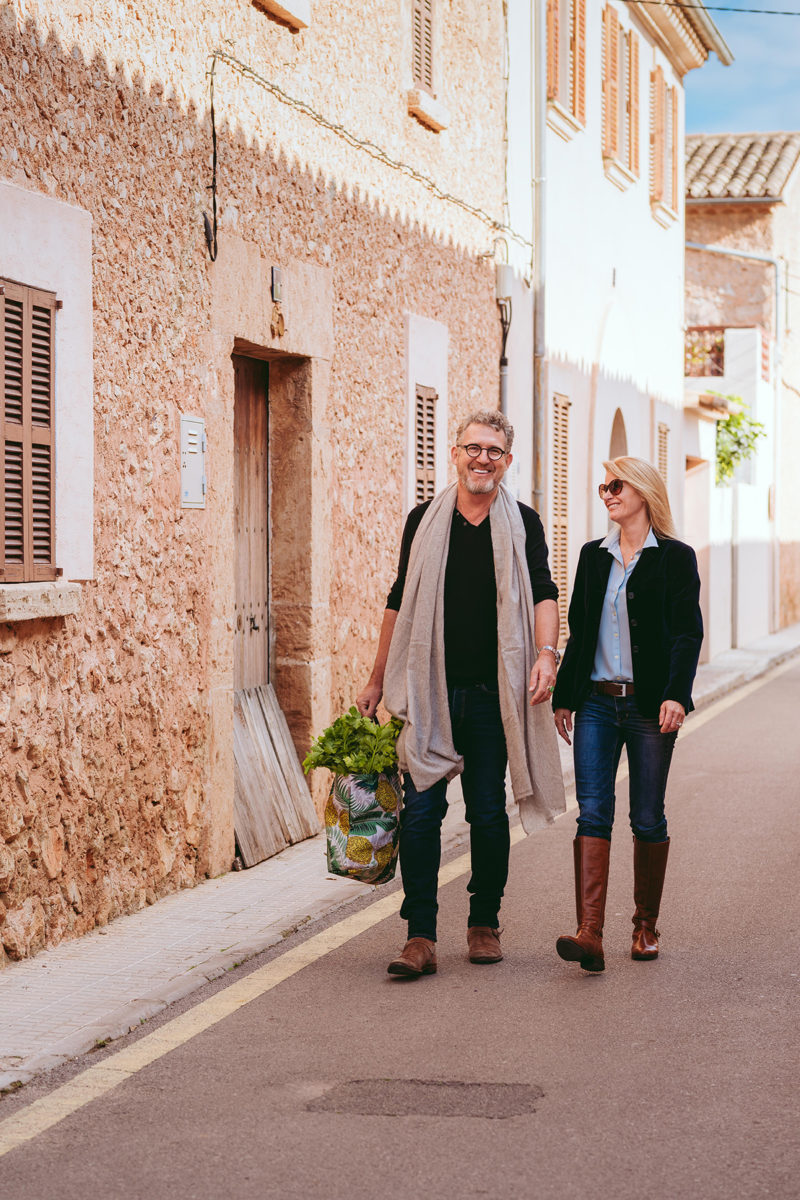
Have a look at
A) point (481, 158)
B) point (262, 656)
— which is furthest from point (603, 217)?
point (262, 656)

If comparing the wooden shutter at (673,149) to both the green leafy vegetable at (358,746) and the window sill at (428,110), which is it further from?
the green leafy vegetable at (358,746)

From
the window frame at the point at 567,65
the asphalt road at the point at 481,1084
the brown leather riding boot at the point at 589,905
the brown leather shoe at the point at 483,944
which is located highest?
the window frame at the point at 567,65

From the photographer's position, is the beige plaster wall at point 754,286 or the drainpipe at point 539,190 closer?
the drainpipe at point 539,190

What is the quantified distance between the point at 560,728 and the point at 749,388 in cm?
2283

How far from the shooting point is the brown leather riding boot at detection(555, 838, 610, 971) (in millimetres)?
6184

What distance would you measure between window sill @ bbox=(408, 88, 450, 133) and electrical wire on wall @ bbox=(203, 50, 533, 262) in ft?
1.17

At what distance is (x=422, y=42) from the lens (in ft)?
37.7

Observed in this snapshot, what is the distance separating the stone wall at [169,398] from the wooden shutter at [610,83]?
708 centimetres

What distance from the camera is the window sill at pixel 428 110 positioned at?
11094mm

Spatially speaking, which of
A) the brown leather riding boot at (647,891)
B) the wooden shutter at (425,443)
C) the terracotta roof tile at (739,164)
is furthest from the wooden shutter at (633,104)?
the brown leather riding boot at (647,891)

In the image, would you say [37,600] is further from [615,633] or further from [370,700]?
[615,633]

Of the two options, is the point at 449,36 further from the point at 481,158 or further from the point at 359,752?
the point at 359,752

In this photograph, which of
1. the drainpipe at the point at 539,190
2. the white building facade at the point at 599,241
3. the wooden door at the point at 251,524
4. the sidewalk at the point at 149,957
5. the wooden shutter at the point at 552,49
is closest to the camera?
the sidewalk at the point at 149,957

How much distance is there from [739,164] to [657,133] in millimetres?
12984
